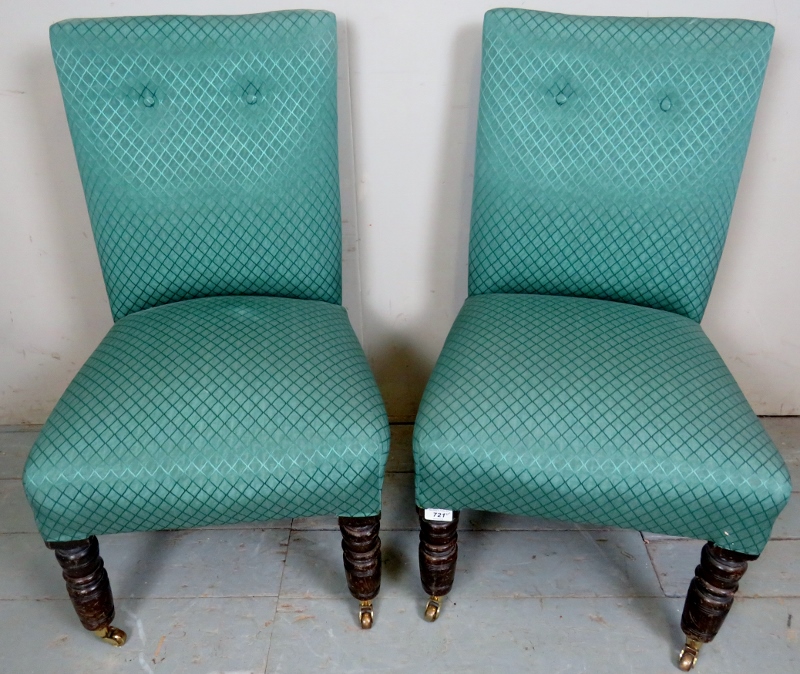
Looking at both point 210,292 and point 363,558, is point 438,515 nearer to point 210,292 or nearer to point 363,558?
point 363,558

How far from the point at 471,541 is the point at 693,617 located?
0.43 m

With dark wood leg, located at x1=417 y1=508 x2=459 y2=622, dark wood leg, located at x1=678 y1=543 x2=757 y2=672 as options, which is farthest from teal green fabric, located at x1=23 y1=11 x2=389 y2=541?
dark wood leg, located at x1=678 y1=543 x2=757 y2=672

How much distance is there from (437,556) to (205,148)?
31.2 inches

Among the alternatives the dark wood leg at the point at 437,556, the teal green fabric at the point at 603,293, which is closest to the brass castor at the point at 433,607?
the dark wood leg at the point at 437,556

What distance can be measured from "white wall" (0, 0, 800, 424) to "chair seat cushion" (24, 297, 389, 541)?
0.49 m

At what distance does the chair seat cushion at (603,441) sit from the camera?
1.03 meters

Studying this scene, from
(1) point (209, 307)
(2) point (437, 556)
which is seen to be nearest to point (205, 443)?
(1) point (209, 307)

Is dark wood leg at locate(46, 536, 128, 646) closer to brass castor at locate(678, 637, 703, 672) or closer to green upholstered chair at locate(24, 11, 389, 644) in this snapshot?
green upholstered chair at locate(24, 11, 389, 644)

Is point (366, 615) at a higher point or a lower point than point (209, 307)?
lower

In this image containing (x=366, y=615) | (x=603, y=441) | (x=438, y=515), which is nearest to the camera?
(x=603, y=441)

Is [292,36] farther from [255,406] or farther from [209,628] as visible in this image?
[209,628]

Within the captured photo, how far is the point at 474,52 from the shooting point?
1.35m

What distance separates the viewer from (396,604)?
1.31 metres

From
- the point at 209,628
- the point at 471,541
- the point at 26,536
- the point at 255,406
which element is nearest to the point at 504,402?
the point at 255,406
